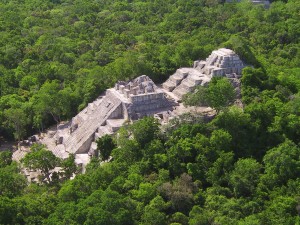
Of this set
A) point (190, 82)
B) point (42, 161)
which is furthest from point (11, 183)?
point (190, 82)

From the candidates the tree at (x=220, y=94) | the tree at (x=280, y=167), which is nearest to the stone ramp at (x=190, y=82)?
the tree at (x=220, y=94)

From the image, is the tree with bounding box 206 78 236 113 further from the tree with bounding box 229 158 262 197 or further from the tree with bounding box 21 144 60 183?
the tree with bounding box 21 144 60 183

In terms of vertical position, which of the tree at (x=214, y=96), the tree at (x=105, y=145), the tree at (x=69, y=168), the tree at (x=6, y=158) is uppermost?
the tree at (x=214, y=96)

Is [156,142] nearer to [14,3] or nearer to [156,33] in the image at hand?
[156,33]

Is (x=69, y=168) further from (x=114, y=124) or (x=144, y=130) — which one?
(x=144, y=130)

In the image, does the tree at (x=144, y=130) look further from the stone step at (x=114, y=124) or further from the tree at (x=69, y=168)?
the tree at (x=69, y=168)

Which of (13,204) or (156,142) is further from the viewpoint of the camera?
(156,142)

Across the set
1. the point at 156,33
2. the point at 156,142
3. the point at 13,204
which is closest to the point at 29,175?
the point at 13,204
